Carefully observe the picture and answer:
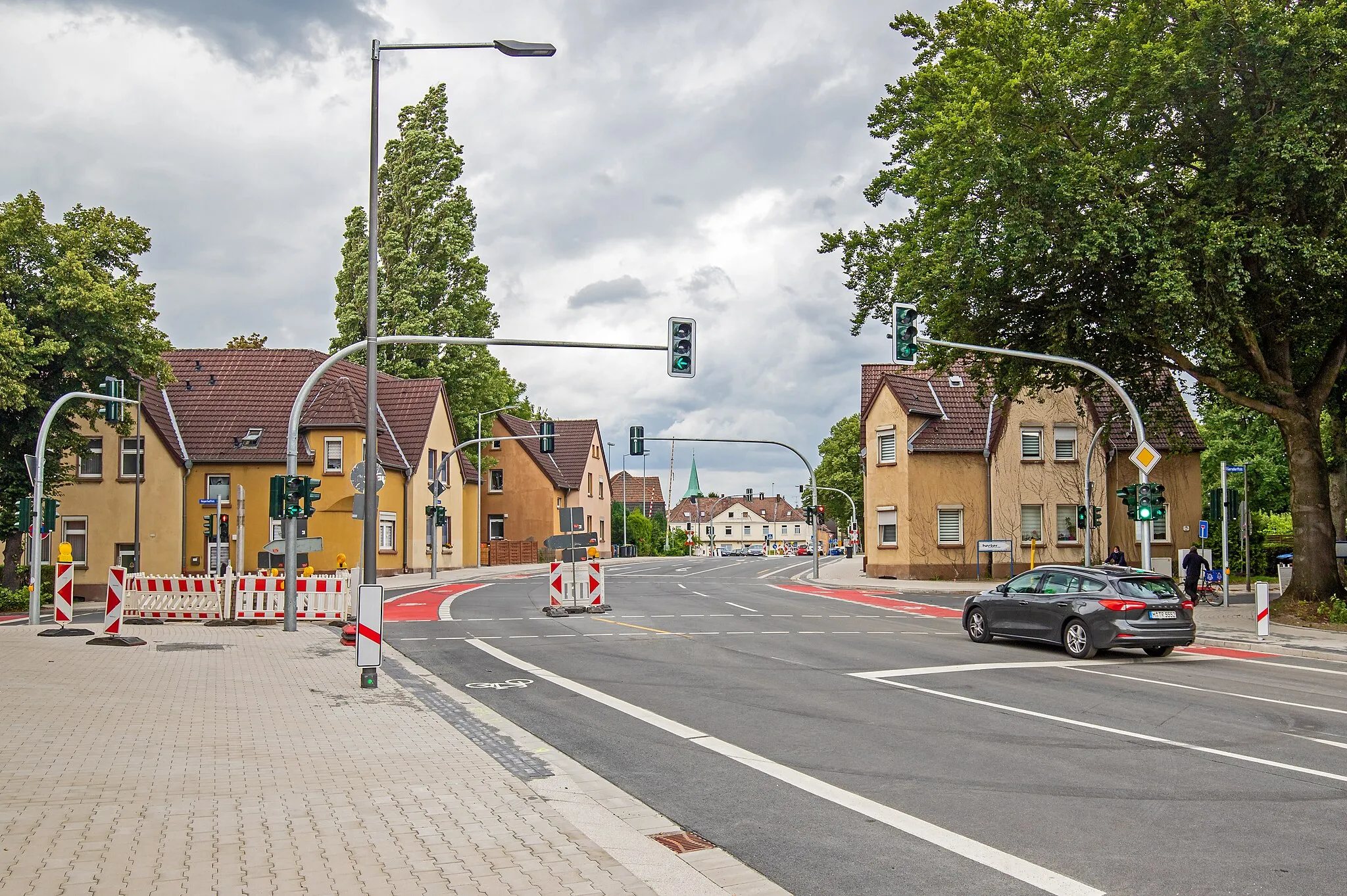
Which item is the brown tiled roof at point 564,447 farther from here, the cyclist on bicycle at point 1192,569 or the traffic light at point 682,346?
the traffic light at point 682,346

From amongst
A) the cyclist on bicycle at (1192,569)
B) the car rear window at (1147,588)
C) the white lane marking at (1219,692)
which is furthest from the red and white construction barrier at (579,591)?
the cyclist on bicycle at (1192,569)

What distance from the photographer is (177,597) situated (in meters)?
24.4

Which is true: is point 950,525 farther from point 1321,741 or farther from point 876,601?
point 1321,741

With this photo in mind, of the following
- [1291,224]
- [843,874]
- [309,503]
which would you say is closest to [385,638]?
[309,503]

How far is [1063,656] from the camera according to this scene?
59.3ft

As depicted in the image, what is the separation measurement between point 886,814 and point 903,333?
16365 millimetres

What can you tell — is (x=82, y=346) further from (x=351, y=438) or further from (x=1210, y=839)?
(x=1210, y=839)

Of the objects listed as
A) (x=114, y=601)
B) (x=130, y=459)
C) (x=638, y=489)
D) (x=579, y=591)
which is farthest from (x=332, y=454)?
(x=638, y=489)

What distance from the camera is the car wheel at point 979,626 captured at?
20.2 m

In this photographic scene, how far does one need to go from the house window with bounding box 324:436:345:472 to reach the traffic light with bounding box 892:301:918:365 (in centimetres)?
3092

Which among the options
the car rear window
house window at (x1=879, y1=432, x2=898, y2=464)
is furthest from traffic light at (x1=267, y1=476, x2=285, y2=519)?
house window at (x1=879, y1=432, x2=898, y2=464)

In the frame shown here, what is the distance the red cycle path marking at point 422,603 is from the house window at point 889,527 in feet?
57.1

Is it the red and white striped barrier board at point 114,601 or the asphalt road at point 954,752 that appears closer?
the asphalt road at point 954,752

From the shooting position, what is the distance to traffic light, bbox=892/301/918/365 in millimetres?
22703
